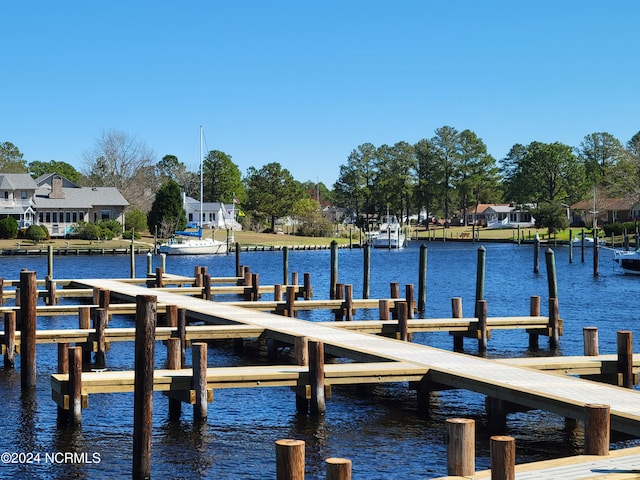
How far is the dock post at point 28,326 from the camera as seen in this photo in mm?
24000

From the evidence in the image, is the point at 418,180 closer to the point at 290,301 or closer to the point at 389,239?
the point at 389,239

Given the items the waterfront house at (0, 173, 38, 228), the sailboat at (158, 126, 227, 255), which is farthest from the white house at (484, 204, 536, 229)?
the waterfront house at (0, 173, 38, 228)

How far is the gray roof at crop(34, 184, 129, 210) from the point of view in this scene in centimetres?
11194

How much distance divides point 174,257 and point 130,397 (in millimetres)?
79490

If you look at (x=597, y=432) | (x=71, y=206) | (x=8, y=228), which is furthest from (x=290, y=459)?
(x=71, y=206)

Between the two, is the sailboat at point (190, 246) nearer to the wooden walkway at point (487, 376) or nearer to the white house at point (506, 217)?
the white house at point (506, 217)

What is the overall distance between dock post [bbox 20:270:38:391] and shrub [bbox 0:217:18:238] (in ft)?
266

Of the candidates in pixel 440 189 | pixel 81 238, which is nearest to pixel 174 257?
pixel 81 238

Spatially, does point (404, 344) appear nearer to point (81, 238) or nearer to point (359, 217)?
point (81, 238)

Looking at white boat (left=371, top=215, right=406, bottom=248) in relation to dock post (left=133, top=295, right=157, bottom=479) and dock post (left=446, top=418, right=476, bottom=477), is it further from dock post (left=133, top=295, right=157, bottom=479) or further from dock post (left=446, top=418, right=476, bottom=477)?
dock post (left=446, top=418, right=476, bottom=477)

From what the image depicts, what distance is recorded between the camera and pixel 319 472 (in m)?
18.2

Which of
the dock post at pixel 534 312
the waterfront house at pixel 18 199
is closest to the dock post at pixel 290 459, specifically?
the dock post at pixel 534 312

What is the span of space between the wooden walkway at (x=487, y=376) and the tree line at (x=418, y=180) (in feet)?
330

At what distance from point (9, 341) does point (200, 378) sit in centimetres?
958
